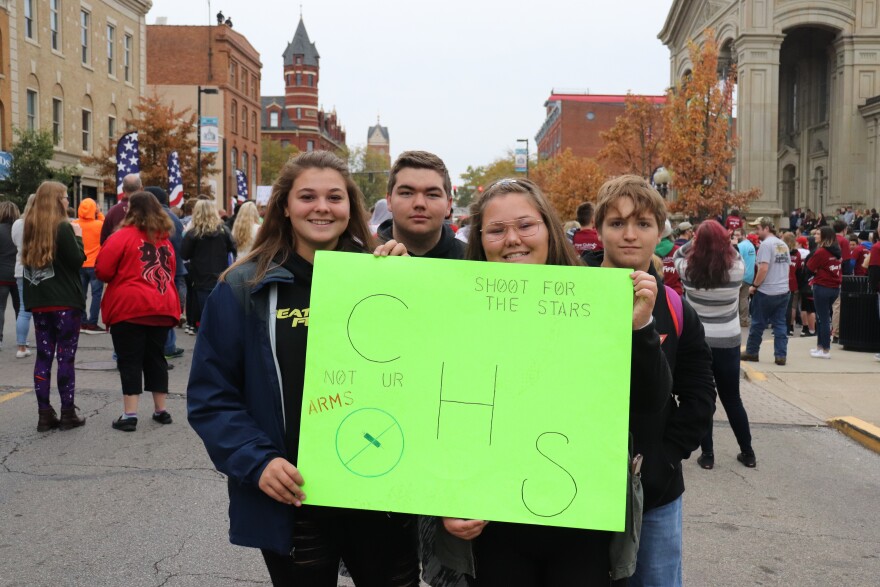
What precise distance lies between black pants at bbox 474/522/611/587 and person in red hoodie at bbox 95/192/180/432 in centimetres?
511

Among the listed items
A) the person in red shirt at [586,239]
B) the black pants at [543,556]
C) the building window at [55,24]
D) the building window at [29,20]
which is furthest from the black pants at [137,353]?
the building window at [55,24]

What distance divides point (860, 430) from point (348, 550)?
261 inches

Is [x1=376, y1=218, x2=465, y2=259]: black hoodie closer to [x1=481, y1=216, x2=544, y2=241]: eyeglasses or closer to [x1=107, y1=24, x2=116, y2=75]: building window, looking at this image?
[x1=481, y1=216, x2=544, y2=241]: eyeglasses

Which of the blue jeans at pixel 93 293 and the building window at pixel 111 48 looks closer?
the blue jeans at pixel 93 293

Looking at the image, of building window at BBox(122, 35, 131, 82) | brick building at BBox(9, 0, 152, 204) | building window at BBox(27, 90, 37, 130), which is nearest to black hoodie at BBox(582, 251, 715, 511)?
brick building at BBox(9, 0, 152, 204)

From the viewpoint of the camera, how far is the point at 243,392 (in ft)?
8.14

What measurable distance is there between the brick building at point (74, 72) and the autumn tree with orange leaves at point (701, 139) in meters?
24.0

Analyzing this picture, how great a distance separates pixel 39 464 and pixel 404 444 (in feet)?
15.6

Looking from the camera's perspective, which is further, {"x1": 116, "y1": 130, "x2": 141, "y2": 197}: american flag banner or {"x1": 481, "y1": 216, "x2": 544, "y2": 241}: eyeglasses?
{"x1": 116, "y1": 130, "x2": 141, "y2": 197}: american flag banner

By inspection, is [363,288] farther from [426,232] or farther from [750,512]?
[750,512]

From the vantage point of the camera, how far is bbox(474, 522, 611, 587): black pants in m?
2.27

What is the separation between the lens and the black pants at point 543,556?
2.27 m

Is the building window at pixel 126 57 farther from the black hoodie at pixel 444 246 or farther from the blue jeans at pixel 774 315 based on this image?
the black hoodie at pixel 444 246

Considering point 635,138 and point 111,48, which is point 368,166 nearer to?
point 635,138
